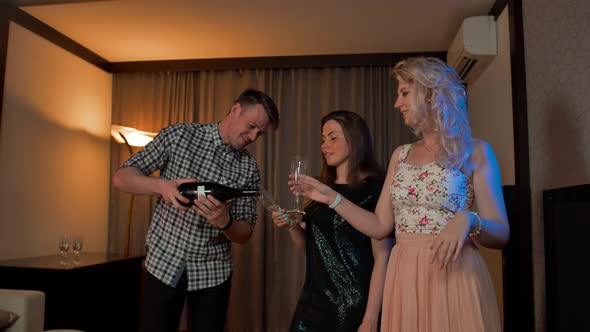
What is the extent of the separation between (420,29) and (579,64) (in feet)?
6.45

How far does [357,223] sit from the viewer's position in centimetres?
154

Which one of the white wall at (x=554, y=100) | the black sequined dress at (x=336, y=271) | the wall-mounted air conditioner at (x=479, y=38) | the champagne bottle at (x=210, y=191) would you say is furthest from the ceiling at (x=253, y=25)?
the black sequined dress at (x=336, y=271)

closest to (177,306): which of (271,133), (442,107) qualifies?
A: (442,107)

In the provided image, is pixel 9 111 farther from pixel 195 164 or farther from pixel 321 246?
pixel 321 246

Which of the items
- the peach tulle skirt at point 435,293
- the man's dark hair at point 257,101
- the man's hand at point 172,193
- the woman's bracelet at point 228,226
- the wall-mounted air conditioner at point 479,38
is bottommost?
the peach tulle skirt at point 435,293

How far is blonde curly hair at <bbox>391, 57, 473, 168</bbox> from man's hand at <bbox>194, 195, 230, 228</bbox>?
0.81 meters

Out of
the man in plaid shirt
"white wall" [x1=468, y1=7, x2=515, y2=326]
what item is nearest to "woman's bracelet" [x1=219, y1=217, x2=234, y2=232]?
the man in plaid shirt

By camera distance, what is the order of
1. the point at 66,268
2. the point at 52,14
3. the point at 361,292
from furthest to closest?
1. the point at 52,14
2. the point at 66,268
3. the point at 361,292

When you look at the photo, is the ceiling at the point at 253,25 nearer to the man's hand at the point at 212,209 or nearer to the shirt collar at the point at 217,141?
the shirt collar at the point at 217,141

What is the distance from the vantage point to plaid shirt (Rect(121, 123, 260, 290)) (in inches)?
74.8

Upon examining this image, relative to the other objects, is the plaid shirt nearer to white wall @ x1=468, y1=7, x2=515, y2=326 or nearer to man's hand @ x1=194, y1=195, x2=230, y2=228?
man's hand @ x1=194, y1=195, x2=230, y2=228

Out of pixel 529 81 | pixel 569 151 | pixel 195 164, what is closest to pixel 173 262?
pixel 195 164

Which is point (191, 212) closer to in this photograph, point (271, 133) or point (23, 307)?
point (23, 307)

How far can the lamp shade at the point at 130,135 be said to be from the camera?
12.9ft
